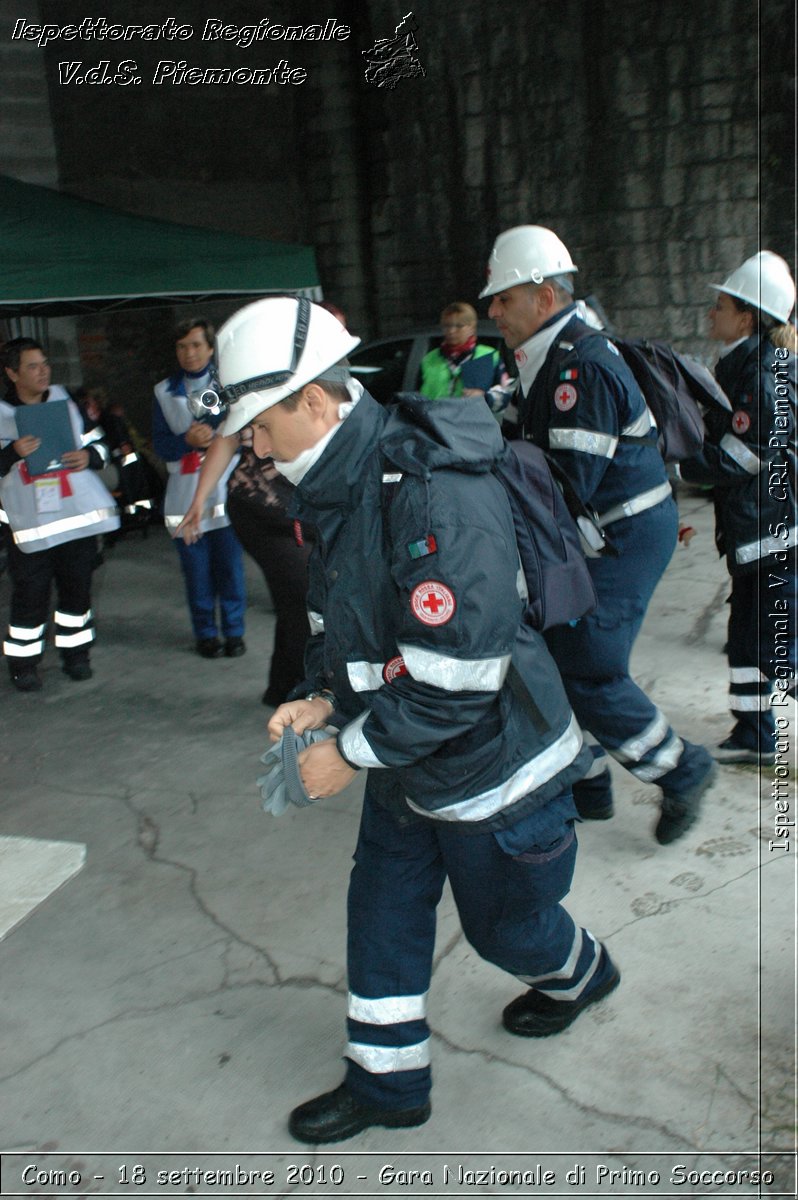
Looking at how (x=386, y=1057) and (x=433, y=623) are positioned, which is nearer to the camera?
(x=433, y=623)

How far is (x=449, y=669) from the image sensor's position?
76.5 inches

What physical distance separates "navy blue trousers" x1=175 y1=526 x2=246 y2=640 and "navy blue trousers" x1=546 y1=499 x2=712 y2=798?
262cm

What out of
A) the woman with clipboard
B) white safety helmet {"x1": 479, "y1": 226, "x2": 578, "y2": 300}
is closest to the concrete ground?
the woman with clipboard

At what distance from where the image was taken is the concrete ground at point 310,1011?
237 cm

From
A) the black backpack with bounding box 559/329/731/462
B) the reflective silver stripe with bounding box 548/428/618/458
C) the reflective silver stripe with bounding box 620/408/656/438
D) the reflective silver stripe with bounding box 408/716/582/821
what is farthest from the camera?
the black backpack with bounding box 559/329/731/462

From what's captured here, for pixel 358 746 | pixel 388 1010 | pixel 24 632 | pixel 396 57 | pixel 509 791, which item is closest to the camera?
pixel 358 746

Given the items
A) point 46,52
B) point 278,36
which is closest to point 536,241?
point 46,52

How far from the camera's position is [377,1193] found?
7.55 ft

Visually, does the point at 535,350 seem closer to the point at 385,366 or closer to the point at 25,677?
the point at 25,677

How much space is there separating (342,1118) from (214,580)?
3.66m

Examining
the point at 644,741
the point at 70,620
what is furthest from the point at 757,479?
Answer: the point at 70,620

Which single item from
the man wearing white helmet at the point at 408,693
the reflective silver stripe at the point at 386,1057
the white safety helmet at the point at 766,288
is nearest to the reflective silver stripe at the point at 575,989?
the man wearing white helmet at the point at 408,693

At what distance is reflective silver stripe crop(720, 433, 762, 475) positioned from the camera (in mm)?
3883

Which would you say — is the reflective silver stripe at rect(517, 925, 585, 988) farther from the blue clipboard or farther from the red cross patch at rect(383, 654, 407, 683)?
the blue clipboard
